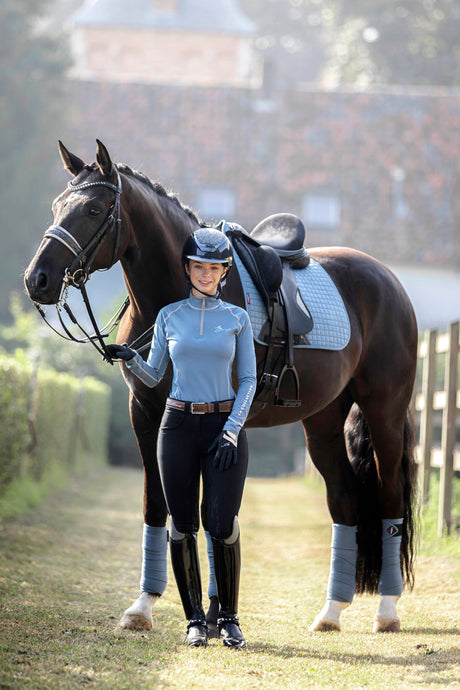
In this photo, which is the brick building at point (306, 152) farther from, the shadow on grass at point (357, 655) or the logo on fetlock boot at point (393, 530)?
the shadow on grass at point (357, 655)

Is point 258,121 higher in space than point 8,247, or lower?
higher

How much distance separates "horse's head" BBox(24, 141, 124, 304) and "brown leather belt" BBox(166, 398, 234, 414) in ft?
2.29

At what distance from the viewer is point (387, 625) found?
5023mm

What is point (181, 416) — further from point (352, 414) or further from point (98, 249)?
point (352, 414)

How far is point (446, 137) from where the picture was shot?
106 ft

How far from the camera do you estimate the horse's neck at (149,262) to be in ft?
14.7

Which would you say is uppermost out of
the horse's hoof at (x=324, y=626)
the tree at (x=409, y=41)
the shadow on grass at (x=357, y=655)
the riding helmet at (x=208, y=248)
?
the tree at (x=409, y=41)

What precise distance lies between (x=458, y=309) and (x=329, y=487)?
932 inches

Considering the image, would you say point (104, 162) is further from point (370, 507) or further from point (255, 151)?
point (255, 151)

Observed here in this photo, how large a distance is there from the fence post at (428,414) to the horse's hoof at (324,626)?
4.52 m

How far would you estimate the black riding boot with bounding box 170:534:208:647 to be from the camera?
411cm

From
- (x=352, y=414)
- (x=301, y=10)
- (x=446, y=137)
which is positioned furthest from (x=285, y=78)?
(x=352, y=414)

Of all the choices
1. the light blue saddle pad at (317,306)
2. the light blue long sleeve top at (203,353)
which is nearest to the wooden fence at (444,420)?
the light blue saddle pad at (317,306)

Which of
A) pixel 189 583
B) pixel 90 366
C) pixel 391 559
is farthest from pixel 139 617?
pixel 90 366
